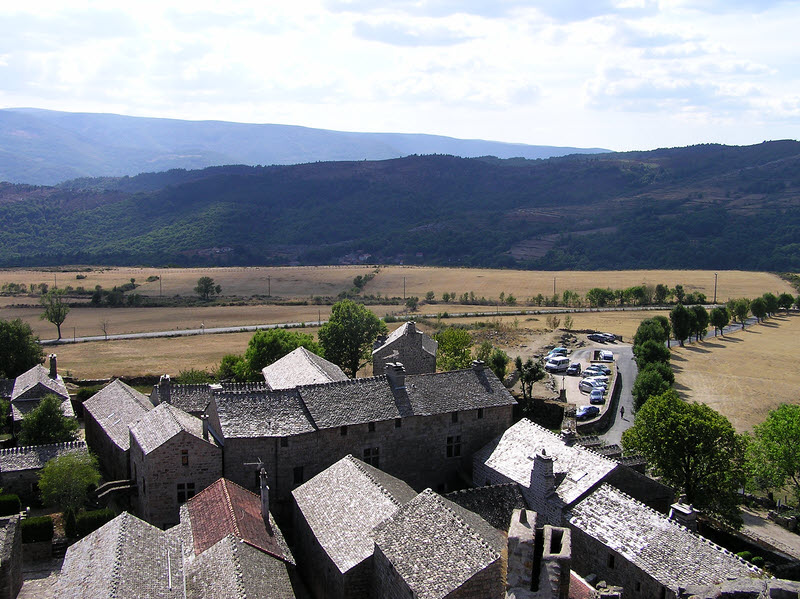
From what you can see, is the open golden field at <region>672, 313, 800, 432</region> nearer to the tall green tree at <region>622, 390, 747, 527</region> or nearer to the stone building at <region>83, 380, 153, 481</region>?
the tall green tree at <region>622, 390, 747, 527</region>

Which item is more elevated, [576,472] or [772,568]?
[576,472]

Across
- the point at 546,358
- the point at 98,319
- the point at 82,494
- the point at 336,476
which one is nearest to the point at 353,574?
the point at 336,476

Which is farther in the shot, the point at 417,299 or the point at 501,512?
the point at 417,299

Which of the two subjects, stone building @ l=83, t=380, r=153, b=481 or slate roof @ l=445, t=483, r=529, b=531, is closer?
slate roof @ l=445, t=483, r=529, b=531

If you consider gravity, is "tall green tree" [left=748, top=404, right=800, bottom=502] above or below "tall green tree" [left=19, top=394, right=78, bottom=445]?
below

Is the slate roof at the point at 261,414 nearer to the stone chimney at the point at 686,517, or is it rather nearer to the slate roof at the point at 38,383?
the stone chimney at the point at 686,517

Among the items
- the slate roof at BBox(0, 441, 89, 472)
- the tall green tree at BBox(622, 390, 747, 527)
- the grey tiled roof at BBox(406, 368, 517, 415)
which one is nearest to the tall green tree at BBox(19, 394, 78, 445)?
the slate roof at BBox(0, 441, 89, 472)

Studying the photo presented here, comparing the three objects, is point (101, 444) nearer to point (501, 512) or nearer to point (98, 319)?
point (501, 512)
